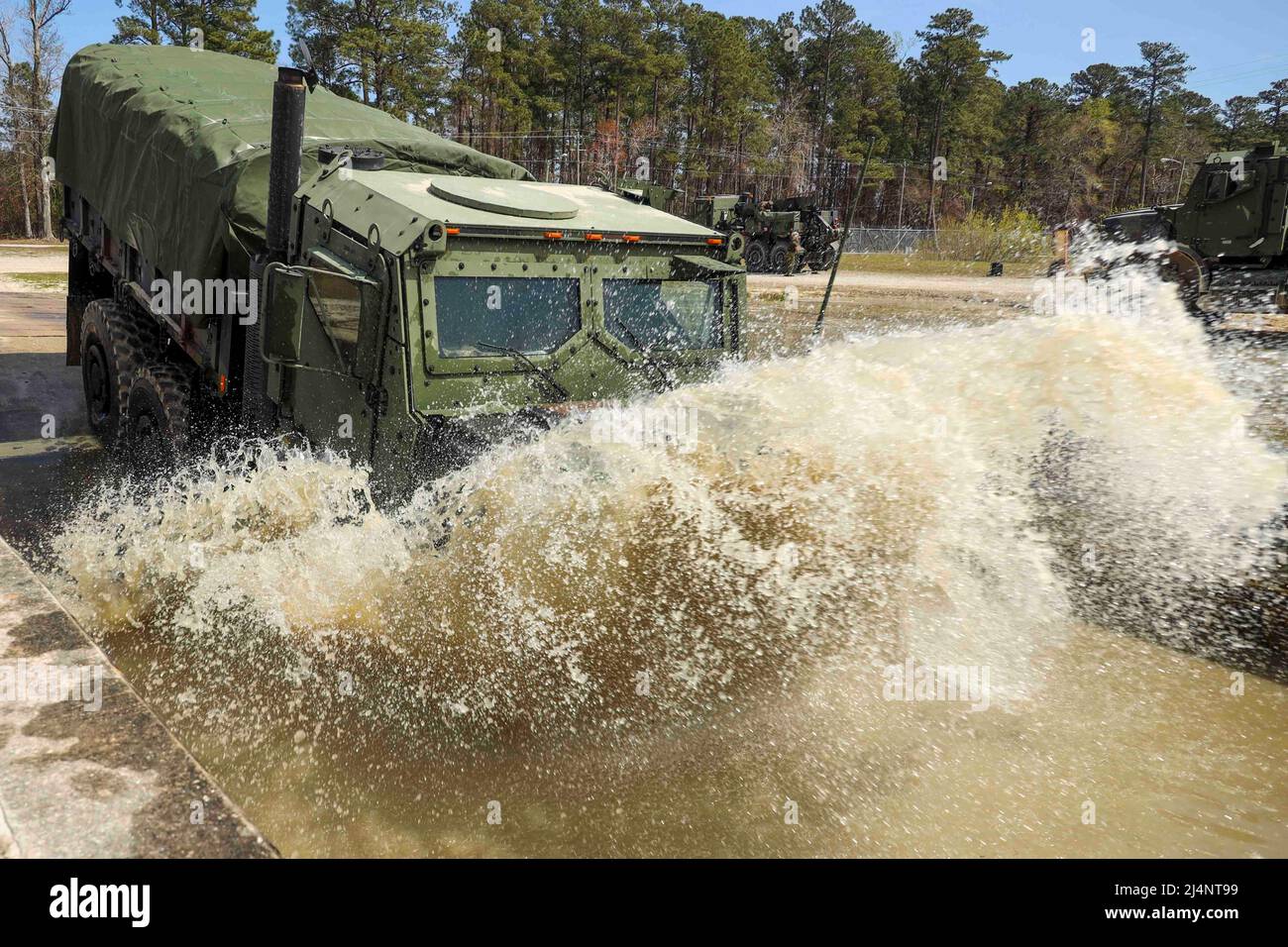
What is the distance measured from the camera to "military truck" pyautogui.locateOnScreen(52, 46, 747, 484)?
4773 mm

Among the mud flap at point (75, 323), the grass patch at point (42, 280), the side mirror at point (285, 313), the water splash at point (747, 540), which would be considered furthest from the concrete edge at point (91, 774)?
the grass patch at point (42, 280)

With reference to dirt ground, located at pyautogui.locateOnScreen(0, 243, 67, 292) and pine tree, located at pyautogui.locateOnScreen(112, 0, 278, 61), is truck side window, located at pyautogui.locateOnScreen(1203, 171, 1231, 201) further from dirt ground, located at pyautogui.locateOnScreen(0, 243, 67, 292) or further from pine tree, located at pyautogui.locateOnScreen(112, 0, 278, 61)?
pine tree, located at pyautogui.locateOnScreen(112, 0, 278, 61)

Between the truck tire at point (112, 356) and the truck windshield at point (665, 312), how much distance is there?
11.1ft

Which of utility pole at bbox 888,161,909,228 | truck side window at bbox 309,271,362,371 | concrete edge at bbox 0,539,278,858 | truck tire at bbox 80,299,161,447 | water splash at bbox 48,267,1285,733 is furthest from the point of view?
utility pole at bbox 888,161,909,228

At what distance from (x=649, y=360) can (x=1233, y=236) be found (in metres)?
14.1

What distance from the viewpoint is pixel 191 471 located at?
5879mm

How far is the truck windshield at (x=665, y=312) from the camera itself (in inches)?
212

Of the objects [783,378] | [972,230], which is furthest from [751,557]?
[972,230]

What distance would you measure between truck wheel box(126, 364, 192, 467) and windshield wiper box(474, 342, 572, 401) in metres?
2.29

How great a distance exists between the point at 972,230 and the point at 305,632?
36937mm

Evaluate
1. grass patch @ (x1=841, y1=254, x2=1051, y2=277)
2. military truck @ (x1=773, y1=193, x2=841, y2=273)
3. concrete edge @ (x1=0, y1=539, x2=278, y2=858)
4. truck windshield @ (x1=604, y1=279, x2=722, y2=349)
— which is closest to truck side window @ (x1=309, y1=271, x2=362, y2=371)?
truck windshield @ (x1=604, y1=279, x2=722, y2=349)

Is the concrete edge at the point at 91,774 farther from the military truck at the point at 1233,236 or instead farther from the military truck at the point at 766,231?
the military truck at the point at 766,231

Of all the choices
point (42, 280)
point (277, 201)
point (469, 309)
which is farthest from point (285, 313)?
point (42, 280)
